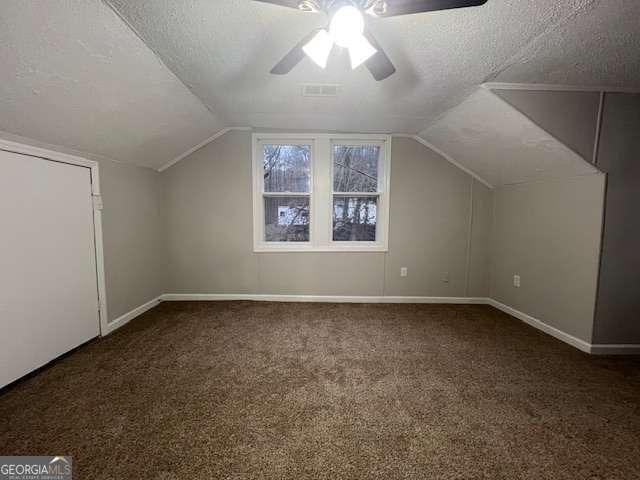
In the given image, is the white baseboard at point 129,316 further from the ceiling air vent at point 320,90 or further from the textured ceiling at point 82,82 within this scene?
the ceiling air vent at point 320,90

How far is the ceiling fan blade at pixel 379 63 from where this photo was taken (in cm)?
131

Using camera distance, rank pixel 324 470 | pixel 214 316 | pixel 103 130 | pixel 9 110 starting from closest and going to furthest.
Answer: pixel 324 470 → pixel 9 110 → pixel 103 130 → pixel 214 316

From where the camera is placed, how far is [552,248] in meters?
2.63

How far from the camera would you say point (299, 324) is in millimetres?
2852

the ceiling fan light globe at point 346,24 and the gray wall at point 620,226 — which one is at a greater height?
the ceiling fan light globe at point 346,24

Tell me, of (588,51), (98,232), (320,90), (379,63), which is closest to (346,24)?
(379,63)

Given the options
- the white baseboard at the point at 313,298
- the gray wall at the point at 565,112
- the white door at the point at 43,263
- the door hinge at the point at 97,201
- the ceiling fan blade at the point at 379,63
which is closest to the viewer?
the ceiling fan blade at the point at 379,63

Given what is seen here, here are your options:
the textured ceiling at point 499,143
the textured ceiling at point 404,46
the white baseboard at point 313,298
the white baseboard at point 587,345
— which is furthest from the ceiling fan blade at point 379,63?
the white baseboard at point 587,345

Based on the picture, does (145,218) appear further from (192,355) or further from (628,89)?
(628,89)

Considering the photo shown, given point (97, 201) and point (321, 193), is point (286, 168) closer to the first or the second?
point (321, 193)

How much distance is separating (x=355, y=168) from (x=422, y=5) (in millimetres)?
2410

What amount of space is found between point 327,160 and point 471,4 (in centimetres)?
240

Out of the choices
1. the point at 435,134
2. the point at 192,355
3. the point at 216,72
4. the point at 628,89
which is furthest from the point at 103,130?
the point at 628,89

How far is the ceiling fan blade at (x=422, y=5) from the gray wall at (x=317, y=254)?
2.33 m
